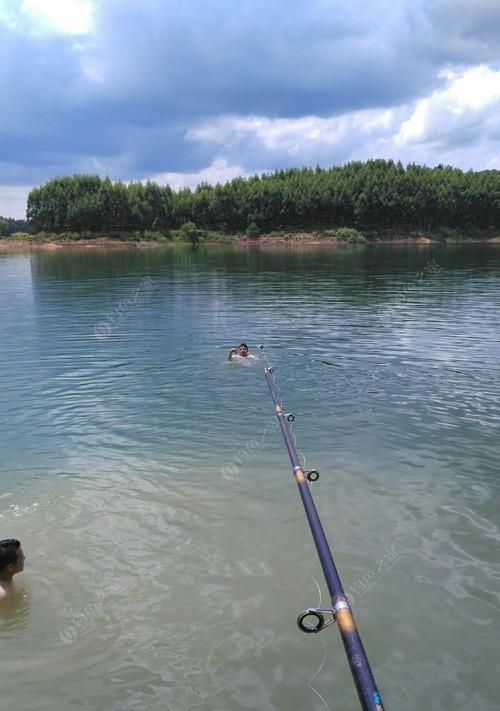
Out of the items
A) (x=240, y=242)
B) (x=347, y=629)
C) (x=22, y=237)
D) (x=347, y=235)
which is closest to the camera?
(x=347, y=629)

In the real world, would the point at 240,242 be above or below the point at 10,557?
above

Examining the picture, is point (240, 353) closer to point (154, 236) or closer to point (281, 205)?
point (154, 236)

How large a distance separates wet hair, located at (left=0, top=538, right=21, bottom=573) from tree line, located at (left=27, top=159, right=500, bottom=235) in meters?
157

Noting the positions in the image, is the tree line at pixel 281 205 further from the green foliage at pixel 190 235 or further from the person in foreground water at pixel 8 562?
the person in foreground water at pixel 8 562

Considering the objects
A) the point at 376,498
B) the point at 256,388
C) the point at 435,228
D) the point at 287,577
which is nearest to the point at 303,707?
the point at 287,577

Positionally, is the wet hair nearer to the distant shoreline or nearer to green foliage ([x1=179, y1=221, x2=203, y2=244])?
the distant shoreline

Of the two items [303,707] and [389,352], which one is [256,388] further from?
[303,707]

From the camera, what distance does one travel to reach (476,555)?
817 centimetres

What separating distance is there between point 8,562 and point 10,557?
9cm

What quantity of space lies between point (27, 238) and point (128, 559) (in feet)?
521

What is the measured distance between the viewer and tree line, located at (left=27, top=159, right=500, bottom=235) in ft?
524

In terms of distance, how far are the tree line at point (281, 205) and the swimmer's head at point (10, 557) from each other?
15734cm

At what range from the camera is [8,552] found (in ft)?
23.1

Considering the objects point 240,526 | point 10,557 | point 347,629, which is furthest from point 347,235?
point 347,629
